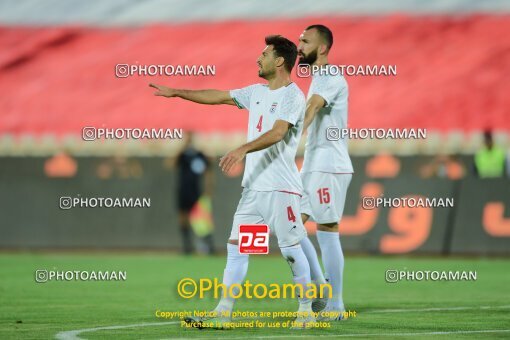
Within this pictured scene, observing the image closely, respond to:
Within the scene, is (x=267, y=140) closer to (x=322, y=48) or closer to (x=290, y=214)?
(x=290, y=214)

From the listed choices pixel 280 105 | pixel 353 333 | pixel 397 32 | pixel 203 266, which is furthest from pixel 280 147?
pixel 397 32

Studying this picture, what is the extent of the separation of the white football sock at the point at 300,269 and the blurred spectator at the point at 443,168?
34.2ft

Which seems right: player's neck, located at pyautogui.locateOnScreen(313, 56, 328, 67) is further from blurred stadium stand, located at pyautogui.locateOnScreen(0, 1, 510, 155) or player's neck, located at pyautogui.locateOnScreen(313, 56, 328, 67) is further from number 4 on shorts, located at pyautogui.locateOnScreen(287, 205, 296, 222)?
blurred stadium stand, located at pyautogui.locateOnScreen(0, 1, 510, 155)

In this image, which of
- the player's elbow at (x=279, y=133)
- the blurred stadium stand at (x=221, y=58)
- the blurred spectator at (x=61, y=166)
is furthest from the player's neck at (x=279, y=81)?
the blurred stadium stand at (x=221, y=58)

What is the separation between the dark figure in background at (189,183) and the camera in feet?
66.8

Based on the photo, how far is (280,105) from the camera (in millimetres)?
9055

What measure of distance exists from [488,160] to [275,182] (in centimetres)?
1102

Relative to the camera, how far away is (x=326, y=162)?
10.5 metres

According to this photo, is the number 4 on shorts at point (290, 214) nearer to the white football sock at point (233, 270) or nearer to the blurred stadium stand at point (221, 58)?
the white football sock at point (233, 270)

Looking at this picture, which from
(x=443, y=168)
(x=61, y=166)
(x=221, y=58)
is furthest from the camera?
(x=221, y=58)

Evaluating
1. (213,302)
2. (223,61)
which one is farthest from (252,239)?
(223,61)

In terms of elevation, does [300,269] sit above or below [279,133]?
below

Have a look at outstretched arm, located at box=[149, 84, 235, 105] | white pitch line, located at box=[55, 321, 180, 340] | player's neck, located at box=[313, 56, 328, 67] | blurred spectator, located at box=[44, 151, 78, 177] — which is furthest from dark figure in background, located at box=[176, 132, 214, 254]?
outstretched arm, located at box=[149, 84, 235, 105]

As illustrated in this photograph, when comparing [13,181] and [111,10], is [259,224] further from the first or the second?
[111,10]
